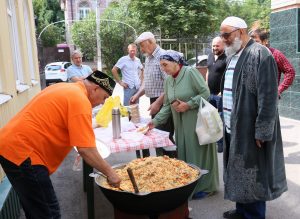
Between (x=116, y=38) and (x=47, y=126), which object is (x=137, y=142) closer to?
(x=47, y=126)

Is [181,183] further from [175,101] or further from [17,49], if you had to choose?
[17,49]

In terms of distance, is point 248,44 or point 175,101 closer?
point 248,44

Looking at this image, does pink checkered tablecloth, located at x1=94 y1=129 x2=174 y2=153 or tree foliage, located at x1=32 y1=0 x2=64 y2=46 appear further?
tree foliage, located at x1=32 y1=0 x2=64 y2=46

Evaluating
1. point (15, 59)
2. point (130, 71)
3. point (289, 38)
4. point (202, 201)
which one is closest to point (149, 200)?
point (202, 201)

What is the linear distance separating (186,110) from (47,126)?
202 cm

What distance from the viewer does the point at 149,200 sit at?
284 cm

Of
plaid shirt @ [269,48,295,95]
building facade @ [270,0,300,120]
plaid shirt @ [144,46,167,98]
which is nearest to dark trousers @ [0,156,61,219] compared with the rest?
plaid shirt @ [144,46,167,98]

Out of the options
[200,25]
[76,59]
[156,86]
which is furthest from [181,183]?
[200,25]

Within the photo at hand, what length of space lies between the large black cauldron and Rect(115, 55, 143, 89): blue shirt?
559 cm

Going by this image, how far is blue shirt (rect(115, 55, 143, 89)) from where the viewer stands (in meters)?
8.45

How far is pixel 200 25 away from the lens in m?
23.5

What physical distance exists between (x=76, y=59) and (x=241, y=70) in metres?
5.17

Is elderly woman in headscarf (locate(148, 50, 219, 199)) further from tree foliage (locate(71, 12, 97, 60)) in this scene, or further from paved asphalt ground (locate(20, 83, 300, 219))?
tree foliage (locate(71, 12, 97, 60))

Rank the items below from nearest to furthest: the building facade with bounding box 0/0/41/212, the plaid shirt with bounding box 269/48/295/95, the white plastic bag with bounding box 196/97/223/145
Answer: the building facade with bounding box 0/0/41/212 < the white plastic bag with bounding box 196/97/223/145 < the plaid shirt with bounding box 269/48/295/95
